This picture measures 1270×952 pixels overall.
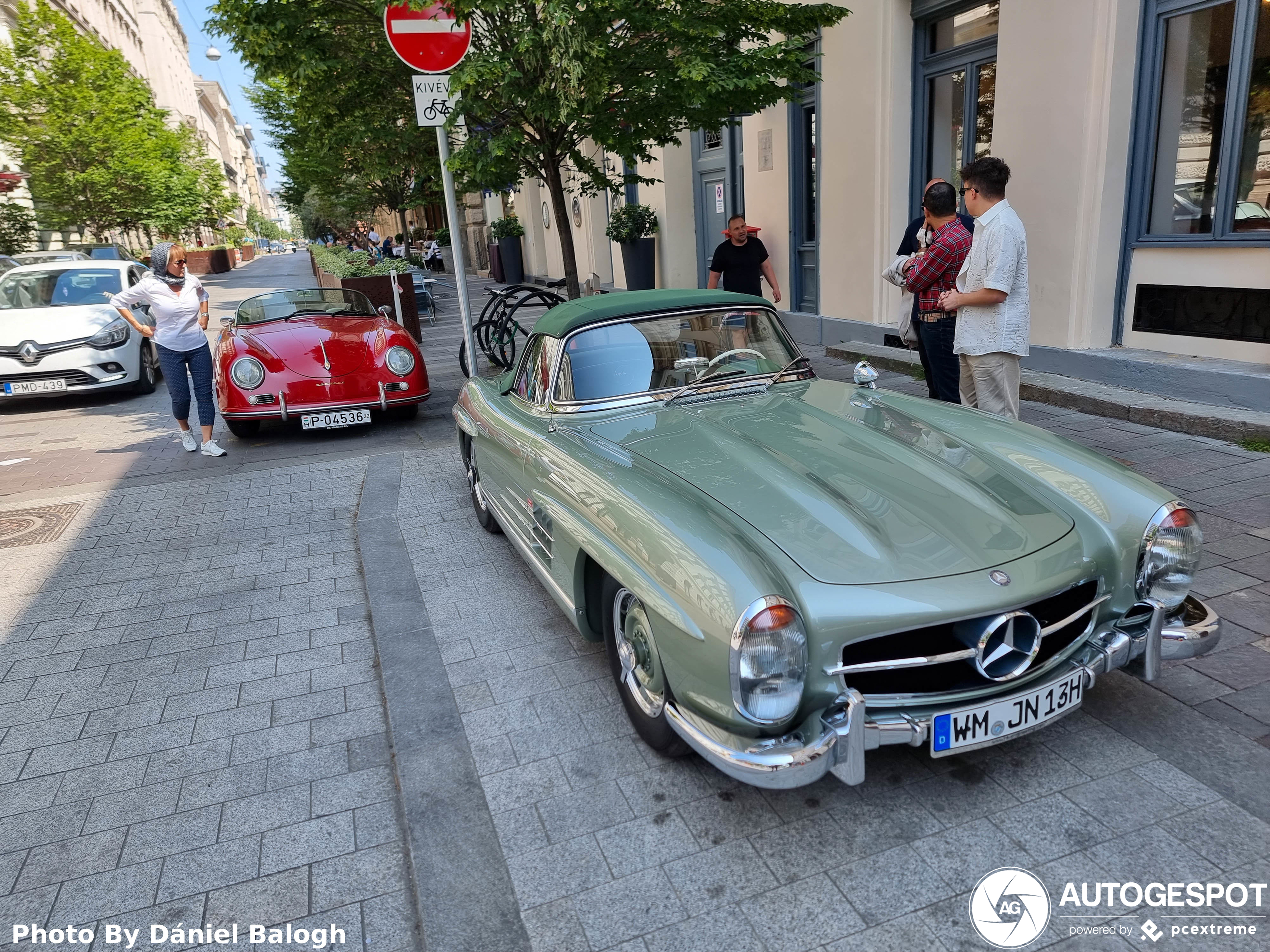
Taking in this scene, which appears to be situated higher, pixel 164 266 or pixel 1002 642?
pixel 164 266

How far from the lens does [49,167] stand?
81.8ft

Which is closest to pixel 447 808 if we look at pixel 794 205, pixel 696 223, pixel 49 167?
pixel 794 205

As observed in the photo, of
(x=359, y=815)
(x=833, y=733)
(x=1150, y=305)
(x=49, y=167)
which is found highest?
(x=49, y=167)

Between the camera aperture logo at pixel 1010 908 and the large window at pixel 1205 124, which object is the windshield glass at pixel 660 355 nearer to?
the camera aperture logo at pixel 1010 908

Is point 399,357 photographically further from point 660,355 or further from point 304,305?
point 660,355

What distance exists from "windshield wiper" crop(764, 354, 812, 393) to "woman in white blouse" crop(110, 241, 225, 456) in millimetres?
5341

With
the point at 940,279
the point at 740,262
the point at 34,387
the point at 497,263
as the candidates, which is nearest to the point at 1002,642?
the point at 940,279

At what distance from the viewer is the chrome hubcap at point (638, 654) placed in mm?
2793

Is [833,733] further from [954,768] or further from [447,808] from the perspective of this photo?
[447,808]

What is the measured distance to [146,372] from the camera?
36.1 ft

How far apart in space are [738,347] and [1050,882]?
2.59m

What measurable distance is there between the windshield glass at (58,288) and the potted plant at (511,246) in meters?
14.8

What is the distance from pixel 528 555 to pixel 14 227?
1096 inches

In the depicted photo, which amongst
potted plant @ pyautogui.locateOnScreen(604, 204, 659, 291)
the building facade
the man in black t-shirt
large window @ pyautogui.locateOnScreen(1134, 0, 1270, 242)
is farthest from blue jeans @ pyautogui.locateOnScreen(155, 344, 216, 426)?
potted plant @ pyautogui.locateOnScreen(604, 204, 659, 291)
